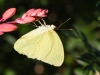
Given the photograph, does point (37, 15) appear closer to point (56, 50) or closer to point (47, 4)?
point (56, 50)

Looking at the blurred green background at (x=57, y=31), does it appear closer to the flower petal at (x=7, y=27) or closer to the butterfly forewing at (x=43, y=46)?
the butterfly forewing at (x=43, y=46)

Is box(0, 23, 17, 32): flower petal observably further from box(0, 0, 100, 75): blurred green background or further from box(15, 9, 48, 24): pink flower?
box(0, 0, 100, 75): blurred green background

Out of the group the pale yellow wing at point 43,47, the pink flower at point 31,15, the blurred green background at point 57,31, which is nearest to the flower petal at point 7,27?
the pink flower at point 31,15

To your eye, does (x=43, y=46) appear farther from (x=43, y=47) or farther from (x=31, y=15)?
(x=31, y=15)

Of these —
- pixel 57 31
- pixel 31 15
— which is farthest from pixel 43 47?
pixel 57 31

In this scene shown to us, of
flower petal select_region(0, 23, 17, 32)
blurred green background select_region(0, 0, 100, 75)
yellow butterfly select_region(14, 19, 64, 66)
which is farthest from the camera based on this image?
blurred green background select_region(0, 0, 100, 75)

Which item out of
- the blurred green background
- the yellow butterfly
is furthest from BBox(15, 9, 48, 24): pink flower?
the blurred green background

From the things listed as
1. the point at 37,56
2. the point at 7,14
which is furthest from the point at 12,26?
the point at 37,56
